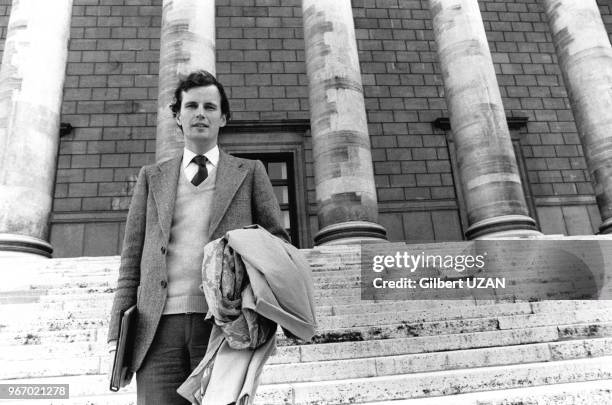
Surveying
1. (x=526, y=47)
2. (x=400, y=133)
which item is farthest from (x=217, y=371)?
(x=526, y=47)

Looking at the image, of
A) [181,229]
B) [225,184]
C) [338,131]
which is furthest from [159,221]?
[338,131]

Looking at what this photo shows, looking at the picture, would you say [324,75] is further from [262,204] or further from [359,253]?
[262,204]

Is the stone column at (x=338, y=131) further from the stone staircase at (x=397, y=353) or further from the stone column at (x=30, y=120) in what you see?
the stone column at (x=30, y=120)

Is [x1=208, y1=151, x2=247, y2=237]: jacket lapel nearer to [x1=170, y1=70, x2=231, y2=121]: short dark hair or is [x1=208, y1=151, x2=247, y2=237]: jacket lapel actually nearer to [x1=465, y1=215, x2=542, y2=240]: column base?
[x1=170, y1=70, x2=231, y2=121]: short dark hair

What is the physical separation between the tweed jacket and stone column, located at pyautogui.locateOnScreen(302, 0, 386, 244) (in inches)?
299

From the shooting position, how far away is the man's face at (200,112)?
2.57 m

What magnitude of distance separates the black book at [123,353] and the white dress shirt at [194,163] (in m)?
0.80

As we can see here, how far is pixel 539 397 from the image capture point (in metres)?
4.05

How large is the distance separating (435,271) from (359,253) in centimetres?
152

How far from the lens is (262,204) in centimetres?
261

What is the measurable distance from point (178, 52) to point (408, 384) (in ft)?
31.4

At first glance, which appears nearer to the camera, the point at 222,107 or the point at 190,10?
the point at 222,107

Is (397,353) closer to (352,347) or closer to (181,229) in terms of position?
(352,347)

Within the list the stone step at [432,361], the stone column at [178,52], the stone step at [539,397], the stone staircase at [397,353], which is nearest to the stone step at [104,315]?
the stone staircase at [397,353]
